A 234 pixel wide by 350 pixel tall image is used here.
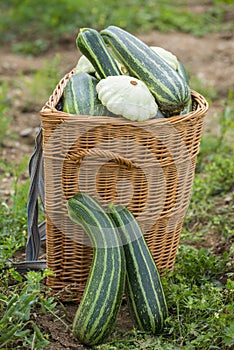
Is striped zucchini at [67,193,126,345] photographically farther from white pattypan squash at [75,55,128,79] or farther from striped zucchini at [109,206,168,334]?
white pattypan squash at [75,55,128,79]

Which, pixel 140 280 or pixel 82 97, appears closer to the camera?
pixel 140 280

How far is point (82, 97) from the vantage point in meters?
3.08

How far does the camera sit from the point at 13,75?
7.13m

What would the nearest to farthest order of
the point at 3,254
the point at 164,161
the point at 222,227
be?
the point at 164,161 < the point at 3,254 < the point at 222,227

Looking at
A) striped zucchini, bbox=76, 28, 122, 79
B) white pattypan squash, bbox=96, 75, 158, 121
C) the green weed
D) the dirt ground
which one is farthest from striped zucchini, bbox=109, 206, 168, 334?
the green weed

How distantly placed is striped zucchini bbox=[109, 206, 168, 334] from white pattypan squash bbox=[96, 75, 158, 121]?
50 centimetres

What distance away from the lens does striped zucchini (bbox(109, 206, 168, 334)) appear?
2.96 meters

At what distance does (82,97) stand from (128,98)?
0.93ft

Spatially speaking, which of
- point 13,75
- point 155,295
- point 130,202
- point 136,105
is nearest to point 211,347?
point 155,295

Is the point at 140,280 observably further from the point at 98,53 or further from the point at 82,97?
the point at 98,53

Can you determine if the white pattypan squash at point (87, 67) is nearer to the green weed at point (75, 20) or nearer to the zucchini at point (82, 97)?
the zucchini at point (82, 97)

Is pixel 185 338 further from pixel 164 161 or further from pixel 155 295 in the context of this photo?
pixel 164 161

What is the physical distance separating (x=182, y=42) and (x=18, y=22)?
220 centimetres

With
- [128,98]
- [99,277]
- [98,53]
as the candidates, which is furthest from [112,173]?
[98,53]
